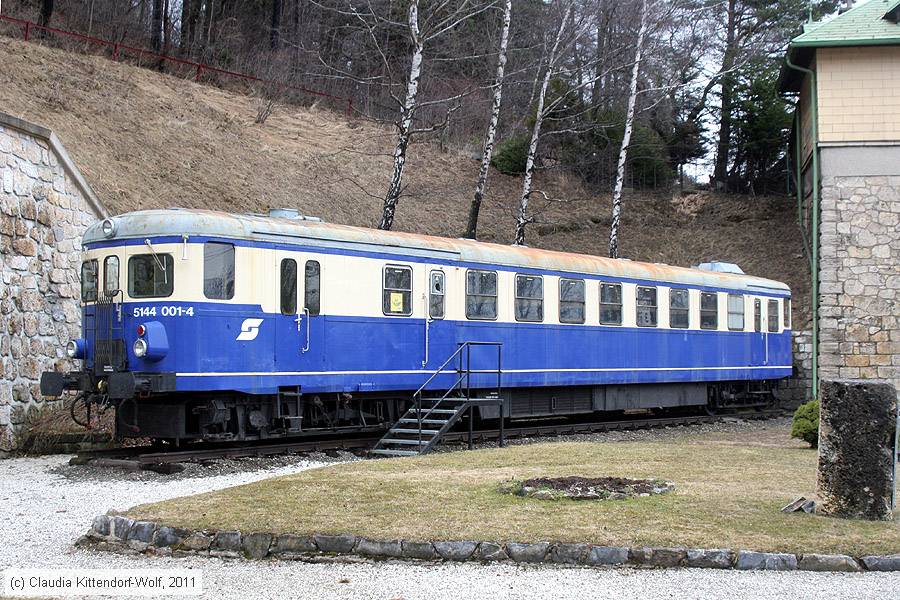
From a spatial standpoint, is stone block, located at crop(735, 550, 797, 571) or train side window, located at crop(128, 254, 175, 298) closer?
stone block, located at crop(735, 550, 797, 571)

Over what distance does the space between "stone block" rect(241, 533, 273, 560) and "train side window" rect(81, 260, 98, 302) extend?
7.18m

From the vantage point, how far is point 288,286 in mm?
14742

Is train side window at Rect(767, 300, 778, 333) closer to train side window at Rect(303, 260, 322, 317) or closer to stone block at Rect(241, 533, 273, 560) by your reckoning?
train side window at Rect(303, 260, 322, 317)

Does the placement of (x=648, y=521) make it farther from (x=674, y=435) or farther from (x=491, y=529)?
(x=674, y=435)

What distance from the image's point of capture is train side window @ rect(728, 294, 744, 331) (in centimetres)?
2352

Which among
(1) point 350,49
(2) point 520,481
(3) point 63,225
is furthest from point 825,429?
(1) point 350,49

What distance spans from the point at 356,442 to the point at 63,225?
6114 millimetres

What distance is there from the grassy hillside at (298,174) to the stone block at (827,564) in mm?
16053

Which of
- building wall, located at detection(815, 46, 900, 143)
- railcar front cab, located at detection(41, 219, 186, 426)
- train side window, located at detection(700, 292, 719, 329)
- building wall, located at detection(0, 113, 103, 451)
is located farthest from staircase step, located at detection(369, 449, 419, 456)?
building wall, located at detection(815, 46, 900, 143)

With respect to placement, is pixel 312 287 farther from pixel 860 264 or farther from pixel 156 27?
pixel 156 27

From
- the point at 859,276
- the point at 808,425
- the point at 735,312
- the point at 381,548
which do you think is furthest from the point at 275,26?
the point at 381,548

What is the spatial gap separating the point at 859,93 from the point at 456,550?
67.0ft

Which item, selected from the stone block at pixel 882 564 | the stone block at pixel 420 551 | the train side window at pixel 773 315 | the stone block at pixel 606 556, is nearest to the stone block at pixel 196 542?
the stone block at pixel 420 551

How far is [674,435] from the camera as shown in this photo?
788 inches
